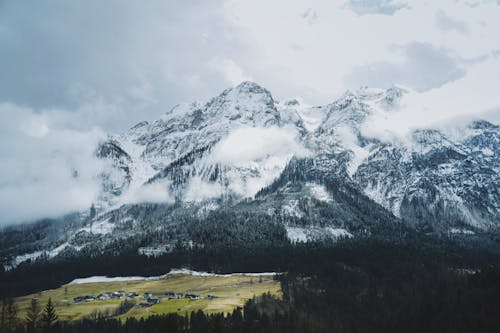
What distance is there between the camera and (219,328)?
486 feet

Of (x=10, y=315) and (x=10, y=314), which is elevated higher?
(x=10, y=314)

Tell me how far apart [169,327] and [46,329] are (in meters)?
32.8

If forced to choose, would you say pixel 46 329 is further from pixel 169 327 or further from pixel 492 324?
pixel 492 324

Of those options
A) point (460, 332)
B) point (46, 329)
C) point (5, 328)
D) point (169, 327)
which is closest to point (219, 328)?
point (169, 327)

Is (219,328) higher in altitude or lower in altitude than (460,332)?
higher

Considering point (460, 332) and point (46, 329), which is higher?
point (46, 329)

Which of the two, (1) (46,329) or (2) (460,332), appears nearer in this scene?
(1) (46,329)

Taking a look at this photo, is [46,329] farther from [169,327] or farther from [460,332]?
[460,332]

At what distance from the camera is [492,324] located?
192125 mm

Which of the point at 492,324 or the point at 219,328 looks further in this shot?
the point at 492,324

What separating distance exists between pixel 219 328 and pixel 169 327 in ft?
45.6

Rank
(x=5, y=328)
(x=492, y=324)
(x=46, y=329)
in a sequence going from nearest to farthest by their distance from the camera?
(x=46, y=329)
(x=5, y=328)
(x=492, y=324)

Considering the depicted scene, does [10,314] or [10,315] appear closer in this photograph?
[10,314]

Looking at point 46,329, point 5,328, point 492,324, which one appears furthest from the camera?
point 492,324
